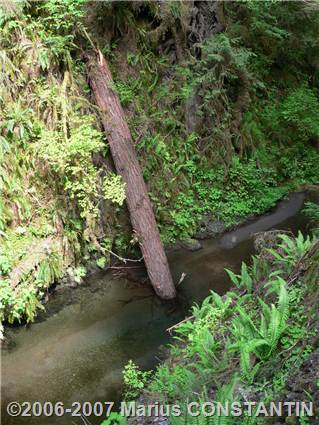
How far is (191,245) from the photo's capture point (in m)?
9.86

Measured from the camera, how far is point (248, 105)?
11953mm

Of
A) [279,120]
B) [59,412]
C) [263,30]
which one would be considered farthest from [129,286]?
[263,30]

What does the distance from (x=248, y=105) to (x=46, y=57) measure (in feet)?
19.6

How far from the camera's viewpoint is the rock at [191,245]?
9828 millimetres

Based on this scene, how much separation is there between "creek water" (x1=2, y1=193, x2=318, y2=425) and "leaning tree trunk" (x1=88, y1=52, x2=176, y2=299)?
1.39 feet

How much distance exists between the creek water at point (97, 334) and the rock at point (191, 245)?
118 mm

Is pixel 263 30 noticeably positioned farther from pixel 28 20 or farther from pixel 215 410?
pixel 215 410

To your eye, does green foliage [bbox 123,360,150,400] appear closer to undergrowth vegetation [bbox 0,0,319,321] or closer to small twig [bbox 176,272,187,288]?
undergrowth vegetation [bbox 0,0,319,321]

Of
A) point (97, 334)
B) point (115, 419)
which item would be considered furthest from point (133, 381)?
point (97, 334)

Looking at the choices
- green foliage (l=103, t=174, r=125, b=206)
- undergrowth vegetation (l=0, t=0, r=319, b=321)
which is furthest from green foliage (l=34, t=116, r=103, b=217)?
green foliage (l=103, t=174, r=125, b=206)

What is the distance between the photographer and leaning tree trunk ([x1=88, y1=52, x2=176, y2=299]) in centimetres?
853

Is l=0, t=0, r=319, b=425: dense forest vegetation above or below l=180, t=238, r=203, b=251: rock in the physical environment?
above

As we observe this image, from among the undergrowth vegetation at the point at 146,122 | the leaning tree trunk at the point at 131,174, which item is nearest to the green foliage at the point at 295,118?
the undergrowth vegetation at the point at 146,122

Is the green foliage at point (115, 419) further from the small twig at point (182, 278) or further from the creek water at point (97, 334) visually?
the small twig at point (182, 278)
